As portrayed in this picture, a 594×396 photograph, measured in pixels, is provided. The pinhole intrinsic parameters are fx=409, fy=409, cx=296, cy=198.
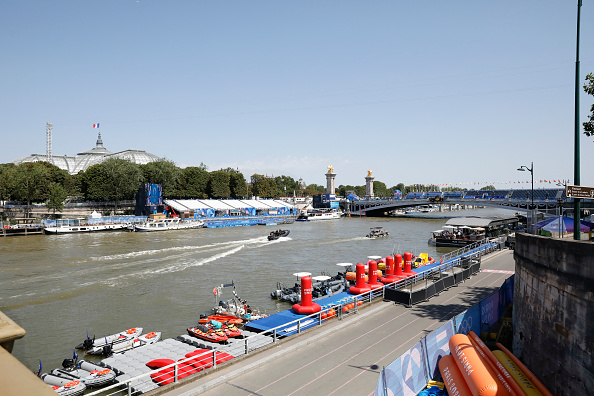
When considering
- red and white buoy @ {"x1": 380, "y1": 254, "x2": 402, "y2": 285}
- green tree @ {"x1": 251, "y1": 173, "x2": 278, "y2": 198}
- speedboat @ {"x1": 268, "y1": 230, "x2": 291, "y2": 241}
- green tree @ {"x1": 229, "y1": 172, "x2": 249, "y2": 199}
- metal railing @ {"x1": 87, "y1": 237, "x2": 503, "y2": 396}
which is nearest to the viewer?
metal railing @ {"x1": 87, "y1": 237, "x2": 503, "y2": 396}

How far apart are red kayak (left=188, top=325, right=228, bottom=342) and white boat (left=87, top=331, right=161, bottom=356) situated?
6.86 feet

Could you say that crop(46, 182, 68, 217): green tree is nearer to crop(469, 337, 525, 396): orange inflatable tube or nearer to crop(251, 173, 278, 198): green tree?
crop(251, 173, 278, 198): green tree

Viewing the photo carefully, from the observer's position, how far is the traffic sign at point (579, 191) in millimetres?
14164

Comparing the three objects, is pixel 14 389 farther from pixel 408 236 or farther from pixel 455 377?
pixel 408 236

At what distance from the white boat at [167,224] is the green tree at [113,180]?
22805 mm

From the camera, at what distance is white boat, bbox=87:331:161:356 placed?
2094cm

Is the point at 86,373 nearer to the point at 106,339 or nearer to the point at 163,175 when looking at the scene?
the point at 106,339

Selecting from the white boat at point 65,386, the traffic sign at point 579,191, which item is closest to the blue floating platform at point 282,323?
the white boat at point 65,386

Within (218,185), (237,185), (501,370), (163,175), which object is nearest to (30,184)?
(163,175)

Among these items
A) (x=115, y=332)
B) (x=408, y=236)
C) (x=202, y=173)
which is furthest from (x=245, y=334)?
(x=202, y=173)

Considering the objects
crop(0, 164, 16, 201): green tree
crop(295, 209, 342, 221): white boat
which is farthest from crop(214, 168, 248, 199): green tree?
crop(0, 164, 16, 201): green tree

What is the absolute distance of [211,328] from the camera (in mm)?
22672

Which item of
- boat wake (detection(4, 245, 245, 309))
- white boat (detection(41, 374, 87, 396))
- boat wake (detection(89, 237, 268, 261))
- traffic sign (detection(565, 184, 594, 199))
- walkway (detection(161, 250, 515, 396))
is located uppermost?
traffic sign (detection(565, 184, 594, 199))

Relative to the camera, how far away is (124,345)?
21.5 metres
